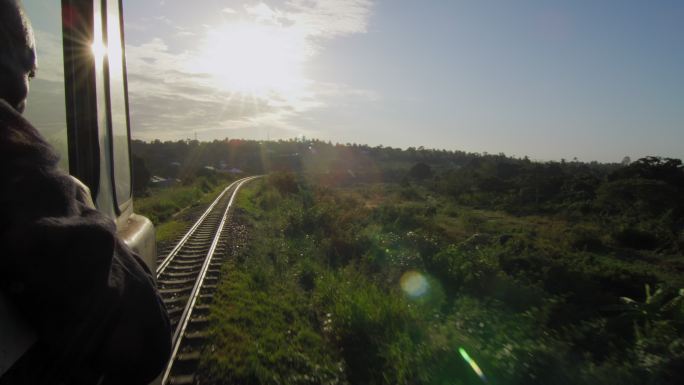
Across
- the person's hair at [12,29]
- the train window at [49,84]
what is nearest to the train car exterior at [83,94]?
the train window at [49,84]

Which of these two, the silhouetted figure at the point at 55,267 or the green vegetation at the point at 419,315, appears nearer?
the silhouetted figure at the point at 55,267

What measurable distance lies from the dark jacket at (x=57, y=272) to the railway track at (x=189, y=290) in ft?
8.48

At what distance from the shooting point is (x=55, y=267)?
0.91m

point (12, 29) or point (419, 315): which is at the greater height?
point (12, 29)

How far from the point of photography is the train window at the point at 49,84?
5.42 ft

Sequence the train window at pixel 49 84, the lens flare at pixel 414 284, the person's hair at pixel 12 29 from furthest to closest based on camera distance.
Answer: the lens flare at pixel 414 284, the train window at pixel 49 84, the person's hair at pixel 12 29

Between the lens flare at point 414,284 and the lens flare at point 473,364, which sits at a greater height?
the lens flare at point 473,364

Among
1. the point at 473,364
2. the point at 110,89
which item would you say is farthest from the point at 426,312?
the point at 110,89

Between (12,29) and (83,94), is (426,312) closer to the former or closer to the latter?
(83,94)

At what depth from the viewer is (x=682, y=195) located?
3244cm

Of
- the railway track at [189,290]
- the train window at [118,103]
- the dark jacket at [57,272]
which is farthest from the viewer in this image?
the railway track at [189,290]

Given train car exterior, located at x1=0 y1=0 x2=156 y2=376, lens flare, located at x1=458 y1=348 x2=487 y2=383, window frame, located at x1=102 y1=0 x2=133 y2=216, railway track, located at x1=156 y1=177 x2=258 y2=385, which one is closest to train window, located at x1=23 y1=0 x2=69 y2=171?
train car exterior, located at x1=0 y1=0 x2=156 y2=376

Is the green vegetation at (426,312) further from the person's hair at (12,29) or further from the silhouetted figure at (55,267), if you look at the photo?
the person's hair at (12,29)

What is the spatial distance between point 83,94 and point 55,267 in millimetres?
1382
